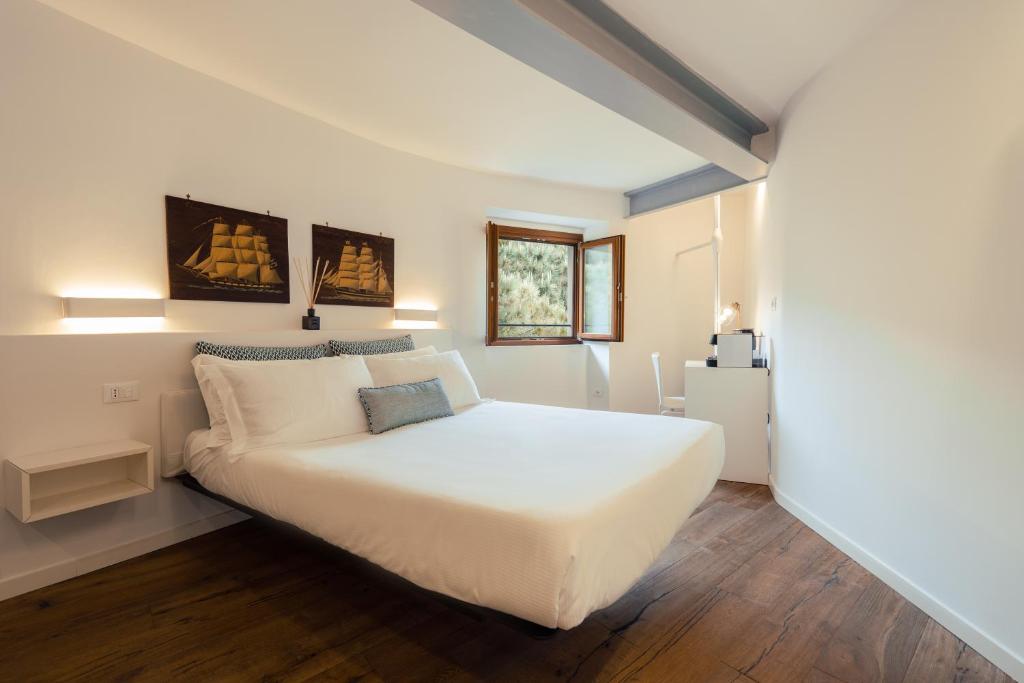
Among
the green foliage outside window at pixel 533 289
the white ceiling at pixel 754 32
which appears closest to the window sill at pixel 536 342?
the green foliage outside window at pixel 533 289

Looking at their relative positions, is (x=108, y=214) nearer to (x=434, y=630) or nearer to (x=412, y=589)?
(x=412, y=589)

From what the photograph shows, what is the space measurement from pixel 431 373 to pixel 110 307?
168 cm

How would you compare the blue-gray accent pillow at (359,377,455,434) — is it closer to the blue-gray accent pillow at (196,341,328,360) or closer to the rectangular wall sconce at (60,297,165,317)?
the blue-gray accent pillow at (196,341,328,360)

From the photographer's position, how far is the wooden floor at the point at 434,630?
1.65 meters

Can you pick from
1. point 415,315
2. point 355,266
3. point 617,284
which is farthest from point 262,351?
point 617,284

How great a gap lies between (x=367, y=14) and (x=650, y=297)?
157 inches

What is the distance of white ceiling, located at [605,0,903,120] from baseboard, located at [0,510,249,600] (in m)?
3.41

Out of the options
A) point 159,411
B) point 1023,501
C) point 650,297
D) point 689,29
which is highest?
point 689,29

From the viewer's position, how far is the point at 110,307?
2.38m

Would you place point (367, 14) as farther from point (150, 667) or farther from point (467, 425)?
point (150, 667)

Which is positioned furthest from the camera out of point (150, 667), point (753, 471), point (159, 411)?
point (753, 471)

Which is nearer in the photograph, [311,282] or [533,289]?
[311,282]

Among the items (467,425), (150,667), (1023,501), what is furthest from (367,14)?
(1023,501)

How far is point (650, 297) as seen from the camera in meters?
5.40
